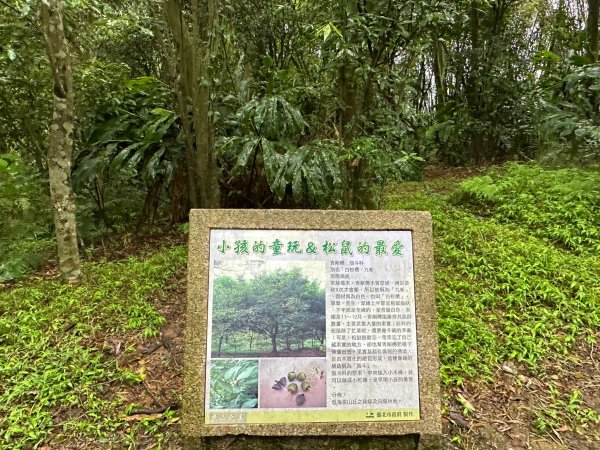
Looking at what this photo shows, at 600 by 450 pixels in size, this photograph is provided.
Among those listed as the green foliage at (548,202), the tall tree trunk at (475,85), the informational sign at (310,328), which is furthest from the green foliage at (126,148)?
the tall tree trunk at (475,85)

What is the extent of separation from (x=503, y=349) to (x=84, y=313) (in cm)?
298

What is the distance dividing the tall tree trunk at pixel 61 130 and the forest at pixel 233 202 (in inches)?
0.6

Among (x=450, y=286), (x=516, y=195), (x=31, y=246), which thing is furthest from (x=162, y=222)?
(x=516, y=195)

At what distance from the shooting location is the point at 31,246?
14.8 ft

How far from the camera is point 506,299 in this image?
141 inches

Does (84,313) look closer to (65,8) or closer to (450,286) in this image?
(65,8)

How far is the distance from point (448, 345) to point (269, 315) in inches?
59.9

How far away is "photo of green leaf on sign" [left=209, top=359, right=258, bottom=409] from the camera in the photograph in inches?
85.0

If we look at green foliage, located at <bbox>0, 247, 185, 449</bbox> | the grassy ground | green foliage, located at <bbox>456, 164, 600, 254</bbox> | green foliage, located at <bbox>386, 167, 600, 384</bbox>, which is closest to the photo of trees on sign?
the grassy ground

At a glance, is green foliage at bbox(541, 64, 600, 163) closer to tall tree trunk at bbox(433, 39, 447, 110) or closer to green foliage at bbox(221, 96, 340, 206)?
tall tree trunk at bbox(433, 39, 447, 110)

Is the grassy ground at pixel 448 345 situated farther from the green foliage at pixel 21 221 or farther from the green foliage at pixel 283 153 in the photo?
the green foliage at pixel 283 153

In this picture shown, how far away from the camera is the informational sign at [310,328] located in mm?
2172

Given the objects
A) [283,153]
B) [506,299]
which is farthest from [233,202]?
[506,299]

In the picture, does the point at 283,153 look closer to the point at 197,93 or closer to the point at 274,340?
the point at 197,93
